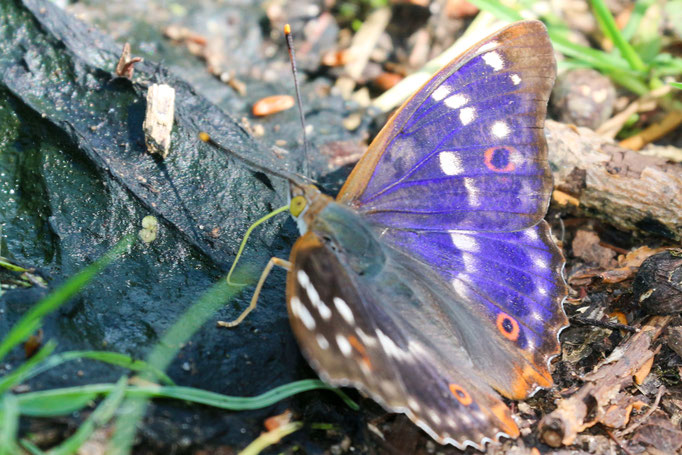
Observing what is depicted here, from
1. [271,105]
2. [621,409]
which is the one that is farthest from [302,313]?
[271,105]

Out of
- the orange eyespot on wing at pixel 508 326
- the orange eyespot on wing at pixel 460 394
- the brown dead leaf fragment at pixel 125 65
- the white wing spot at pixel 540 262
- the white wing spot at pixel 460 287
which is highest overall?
the brown dead leaf fragment at pixel 125 65

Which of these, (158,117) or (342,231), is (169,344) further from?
(158,117)

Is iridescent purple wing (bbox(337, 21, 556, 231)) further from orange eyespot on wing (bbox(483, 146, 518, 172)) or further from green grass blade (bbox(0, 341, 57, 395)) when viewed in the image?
green grass blade (bbox(0, 341, 57, 395))

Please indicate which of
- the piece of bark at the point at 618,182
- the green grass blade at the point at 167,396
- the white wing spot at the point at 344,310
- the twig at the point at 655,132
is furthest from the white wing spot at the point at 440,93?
the twig at the point at 655,132

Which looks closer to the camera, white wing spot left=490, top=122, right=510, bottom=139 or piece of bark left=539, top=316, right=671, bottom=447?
piece of bark left=539, top=316, right=671, bottom=447

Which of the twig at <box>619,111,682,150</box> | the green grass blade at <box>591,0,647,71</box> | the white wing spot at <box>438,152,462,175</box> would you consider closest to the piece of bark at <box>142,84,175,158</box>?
the white wing spot at <box>438,152,462,175</box>

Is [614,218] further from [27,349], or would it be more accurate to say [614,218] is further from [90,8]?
[90,8]

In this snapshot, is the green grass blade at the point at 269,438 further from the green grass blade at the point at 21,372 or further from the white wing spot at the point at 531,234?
the white wing spot at the point at 531,234
